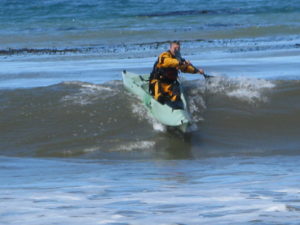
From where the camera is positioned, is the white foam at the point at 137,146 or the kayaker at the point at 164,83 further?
the kayaker at the point at 164,83

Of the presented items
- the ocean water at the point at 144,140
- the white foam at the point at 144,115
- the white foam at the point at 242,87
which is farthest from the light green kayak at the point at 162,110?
the white foam at the point at 242,87

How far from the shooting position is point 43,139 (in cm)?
1298

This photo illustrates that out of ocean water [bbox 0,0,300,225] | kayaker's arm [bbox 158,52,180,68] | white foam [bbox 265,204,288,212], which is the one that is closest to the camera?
white foam [bbox 265,204,288,212]

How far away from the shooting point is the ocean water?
272 inches

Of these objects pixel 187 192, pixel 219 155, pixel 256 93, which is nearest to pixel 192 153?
pixel 219 155

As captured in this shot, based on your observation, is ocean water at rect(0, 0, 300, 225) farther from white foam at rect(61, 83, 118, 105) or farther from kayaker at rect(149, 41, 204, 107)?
kayaker at rect(149, 41, 204, 107)

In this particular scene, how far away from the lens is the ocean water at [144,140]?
6.91m

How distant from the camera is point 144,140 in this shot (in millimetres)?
12766

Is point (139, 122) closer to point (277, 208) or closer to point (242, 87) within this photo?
point (242, 87)

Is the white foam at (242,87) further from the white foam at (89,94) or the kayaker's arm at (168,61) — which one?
the kayaker's arm at (168,61)

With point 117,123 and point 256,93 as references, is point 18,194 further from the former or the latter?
point 256,93

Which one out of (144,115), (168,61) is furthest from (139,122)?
(168,61)

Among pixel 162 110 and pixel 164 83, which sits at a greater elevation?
pixel 164 83

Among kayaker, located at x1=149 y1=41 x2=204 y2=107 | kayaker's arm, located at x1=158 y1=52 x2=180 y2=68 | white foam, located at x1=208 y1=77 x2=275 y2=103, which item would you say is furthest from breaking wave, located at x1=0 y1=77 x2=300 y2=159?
kayaker's arm, located at x1=158 y1=52 x2=180 y2=68
